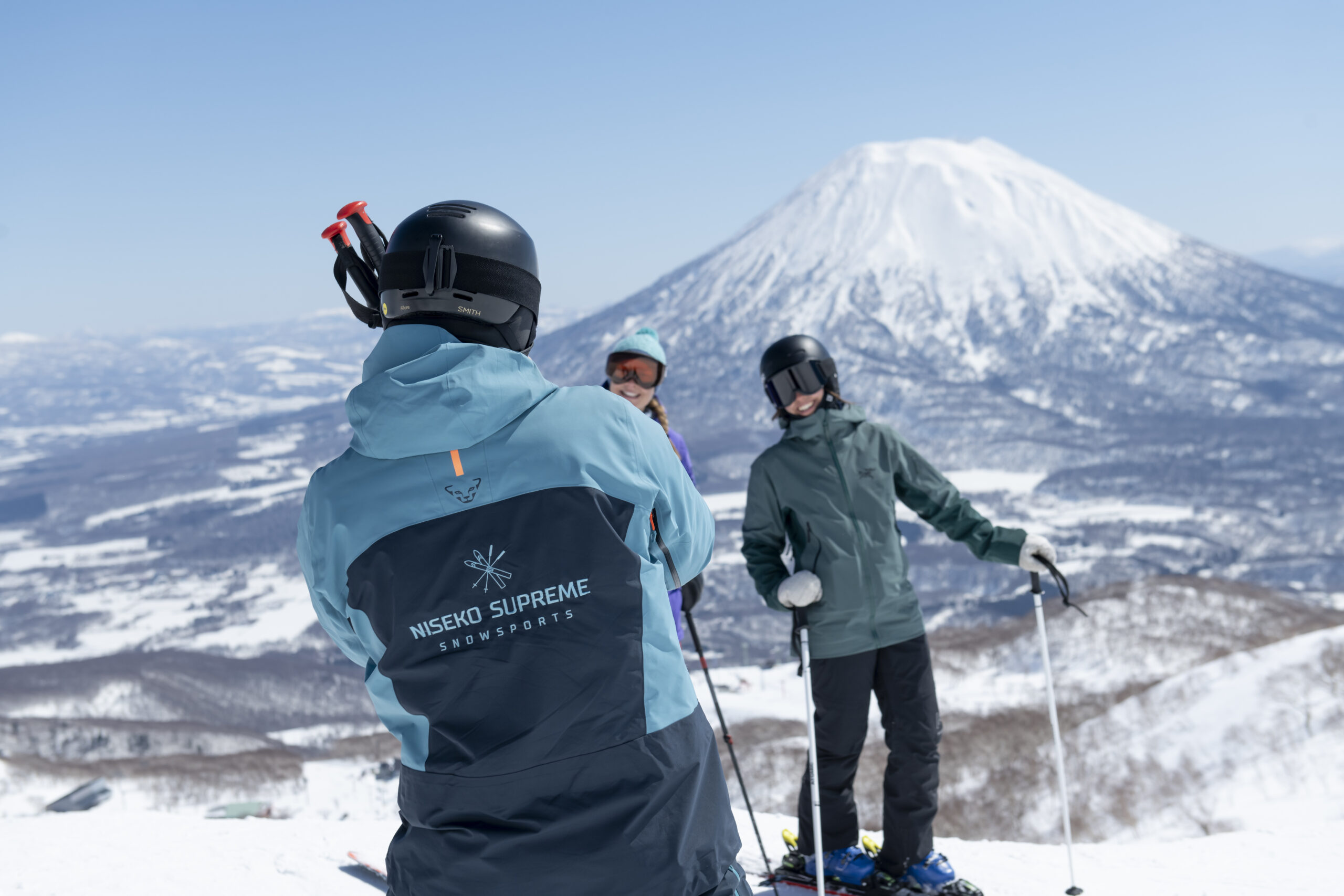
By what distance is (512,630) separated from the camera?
5.81ft

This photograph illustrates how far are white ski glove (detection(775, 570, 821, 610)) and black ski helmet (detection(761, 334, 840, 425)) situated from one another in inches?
35.8

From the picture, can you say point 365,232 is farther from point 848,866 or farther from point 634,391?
point 848,866

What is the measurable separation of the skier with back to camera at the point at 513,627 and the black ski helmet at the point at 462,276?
0.03 meters

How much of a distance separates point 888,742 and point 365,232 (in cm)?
373

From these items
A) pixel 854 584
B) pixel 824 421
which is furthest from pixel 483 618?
pixel 824 421

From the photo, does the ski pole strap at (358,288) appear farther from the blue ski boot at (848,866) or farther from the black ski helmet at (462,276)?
the blue ski boot at (848,866)

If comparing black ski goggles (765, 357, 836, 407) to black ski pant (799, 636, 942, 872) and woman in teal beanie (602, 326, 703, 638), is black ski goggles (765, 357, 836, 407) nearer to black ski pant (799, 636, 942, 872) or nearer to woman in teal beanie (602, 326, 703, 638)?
woman in teal beanie (602, 326, 703, 638)

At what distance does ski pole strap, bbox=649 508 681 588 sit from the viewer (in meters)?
2.05

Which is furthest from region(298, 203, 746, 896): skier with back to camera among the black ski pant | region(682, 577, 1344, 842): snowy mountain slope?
region(682, 577, 1344, 842): snowy mountain slope

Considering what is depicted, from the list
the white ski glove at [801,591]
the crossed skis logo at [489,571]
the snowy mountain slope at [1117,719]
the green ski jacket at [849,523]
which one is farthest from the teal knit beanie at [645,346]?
the snowy mountain slope at [1117,719]

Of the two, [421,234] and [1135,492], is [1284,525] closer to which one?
[1135,492]

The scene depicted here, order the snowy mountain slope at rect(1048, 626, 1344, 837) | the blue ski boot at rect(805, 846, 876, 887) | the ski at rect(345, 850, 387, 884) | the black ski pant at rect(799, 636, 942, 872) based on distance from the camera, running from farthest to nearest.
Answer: the snowy mountain slope at rect(1048, 626, 1344, 837) < the ski at rect(345, 850, 387, 884) < the blue ski boot at rect(805, 846, 876, 887) < the black ski pant at rect(799, 636, 942, 872)

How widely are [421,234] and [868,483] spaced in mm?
3132

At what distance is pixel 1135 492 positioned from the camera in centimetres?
17600
